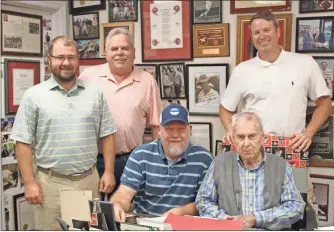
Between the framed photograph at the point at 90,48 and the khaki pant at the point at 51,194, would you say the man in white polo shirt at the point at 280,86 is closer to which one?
the khaki pant at the point at 51,194

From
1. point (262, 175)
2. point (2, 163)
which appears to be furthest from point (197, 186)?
point (2, 163)

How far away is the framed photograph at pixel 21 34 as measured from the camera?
3.41 meters

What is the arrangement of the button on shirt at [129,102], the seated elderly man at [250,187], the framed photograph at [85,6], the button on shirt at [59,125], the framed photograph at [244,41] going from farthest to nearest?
1. the framed photograph at [85,6]
2. the framed photograph at [244,41]
3. the button on shirt at [129,102]
4. the button on shirt at [59,125]
5. the seated elderly man at [250,187]

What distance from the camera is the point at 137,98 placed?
2965 millimetres

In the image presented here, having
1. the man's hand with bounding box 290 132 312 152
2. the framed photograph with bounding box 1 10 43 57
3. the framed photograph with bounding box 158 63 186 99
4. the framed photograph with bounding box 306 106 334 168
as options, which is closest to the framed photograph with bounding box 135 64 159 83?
the framed photograph with bounding box 158 63 186 99

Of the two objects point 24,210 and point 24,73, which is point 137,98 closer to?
point 24,73

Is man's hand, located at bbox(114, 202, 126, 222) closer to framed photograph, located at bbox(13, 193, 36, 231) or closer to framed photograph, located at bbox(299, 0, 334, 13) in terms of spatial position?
framed photograph, located at bbox(13, 193, 36, 231)

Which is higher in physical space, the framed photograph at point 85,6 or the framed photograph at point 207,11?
the framed photograph at point 85,6

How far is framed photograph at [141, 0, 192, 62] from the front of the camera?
3.57 metres

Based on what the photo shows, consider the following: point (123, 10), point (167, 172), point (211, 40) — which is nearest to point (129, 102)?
point (167, 172)

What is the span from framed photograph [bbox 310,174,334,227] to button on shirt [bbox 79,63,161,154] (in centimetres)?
126

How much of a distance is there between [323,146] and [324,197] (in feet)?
1.25

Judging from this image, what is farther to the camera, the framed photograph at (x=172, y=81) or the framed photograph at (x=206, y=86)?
the framed photograph at (x=172, y=81)

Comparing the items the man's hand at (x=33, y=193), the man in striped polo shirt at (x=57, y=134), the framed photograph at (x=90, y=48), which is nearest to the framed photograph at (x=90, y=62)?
the framed photograph at (x=90, y=48)
